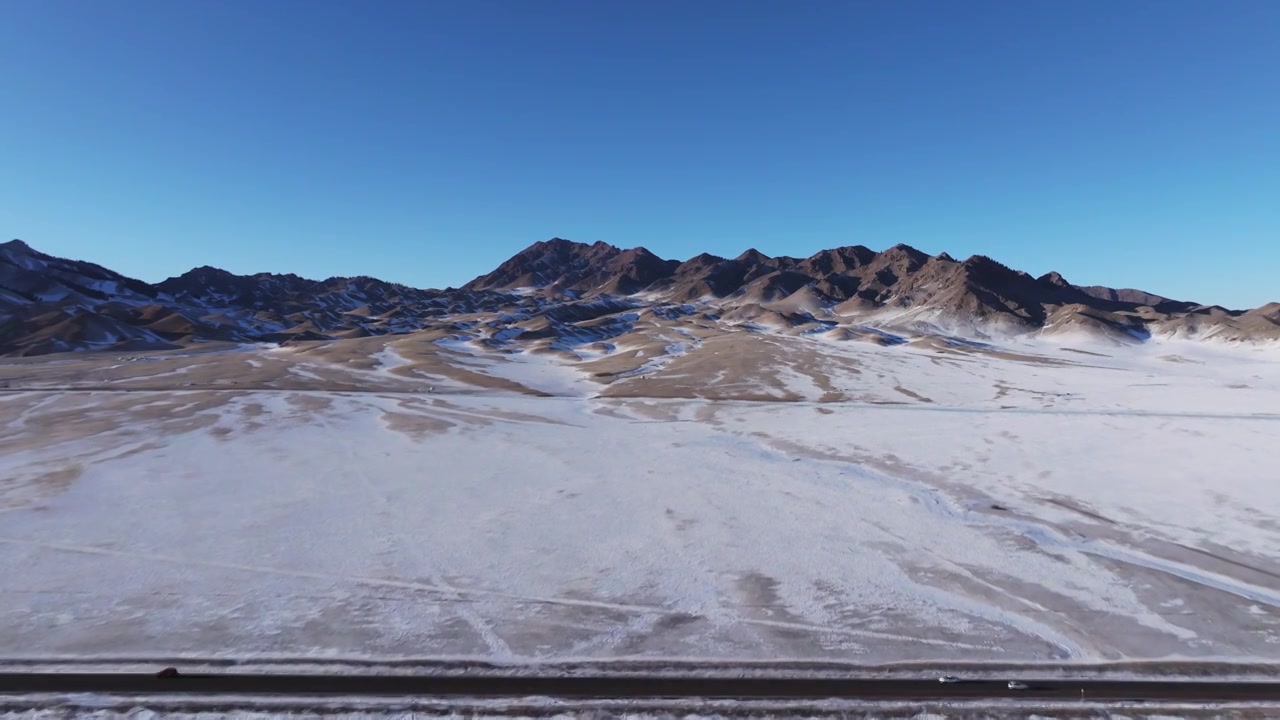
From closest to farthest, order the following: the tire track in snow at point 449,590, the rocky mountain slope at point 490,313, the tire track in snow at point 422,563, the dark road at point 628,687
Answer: the dark road at point 628,687
the tire track in snow at point 422,563
the tire track in snow at point 449,590
the rocky mountain slope at point 490,313

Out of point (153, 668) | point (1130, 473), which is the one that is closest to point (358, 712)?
point (153, 668)

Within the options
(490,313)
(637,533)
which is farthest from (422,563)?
(490,313)

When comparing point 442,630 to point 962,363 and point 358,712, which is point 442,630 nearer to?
point 358,712

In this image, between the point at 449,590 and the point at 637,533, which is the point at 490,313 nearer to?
the point at 637,533

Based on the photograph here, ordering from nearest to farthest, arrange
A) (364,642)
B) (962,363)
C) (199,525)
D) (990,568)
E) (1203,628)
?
1. (364,642)
2. (1203,628)
3. (990,568)
4. (199,525)
5. (962,363)

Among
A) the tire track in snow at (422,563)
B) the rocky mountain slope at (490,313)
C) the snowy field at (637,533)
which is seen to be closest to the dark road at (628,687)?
the snowy field at (637,533)

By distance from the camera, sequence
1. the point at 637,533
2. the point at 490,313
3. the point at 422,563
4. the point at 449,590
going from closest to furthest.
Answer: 1. the point at 449,590
2. the point at 422,563
3. the point at 637,533
4. the point at 490,313

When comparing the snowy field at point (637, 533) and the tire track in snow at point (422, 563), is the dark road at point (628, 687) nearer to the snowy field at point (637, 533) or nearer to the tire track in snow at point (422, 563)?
the snowy field at point (637, 533)

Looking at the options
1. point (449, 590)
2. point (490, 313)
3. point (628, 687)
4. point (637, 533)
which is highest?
point (490, 313)
